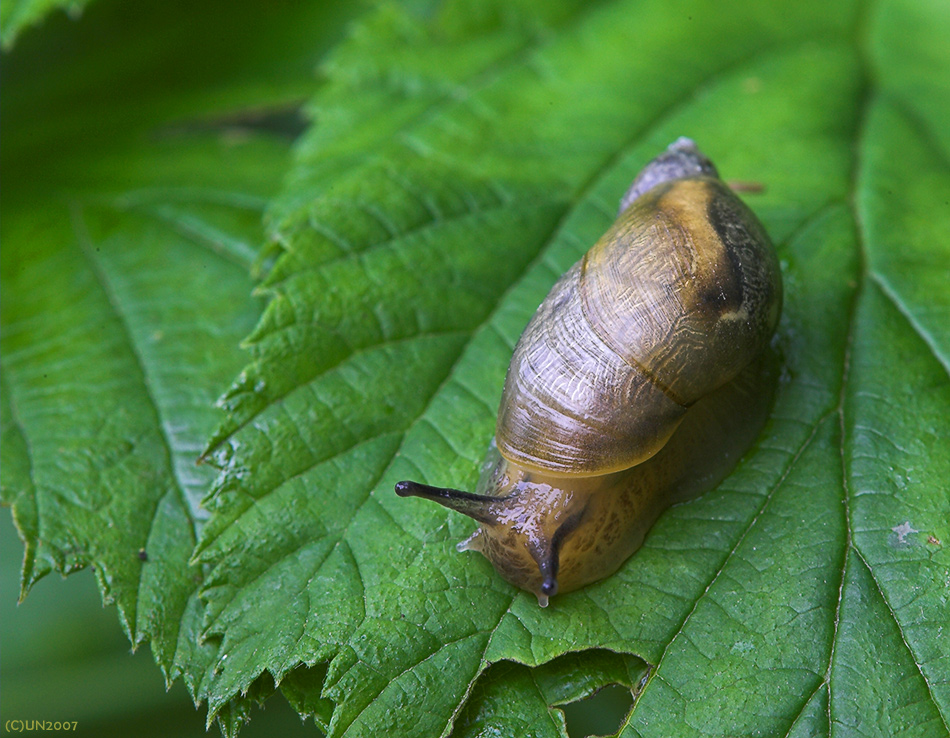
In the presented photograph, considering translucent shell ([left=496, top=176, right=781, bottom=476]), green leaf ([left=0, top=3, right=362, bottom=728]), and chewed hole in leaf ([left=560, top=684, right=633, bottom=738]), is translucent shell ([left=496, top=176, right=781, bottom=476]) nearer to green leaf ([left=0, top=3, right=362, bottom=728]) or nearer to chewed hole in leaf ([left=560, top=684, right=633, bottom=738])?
chewed hole in leaf ([left=560, top=684, right=633, bottom=738])

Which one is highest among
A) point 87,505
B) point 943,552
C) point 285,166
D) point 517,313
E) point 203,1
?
point 203,1

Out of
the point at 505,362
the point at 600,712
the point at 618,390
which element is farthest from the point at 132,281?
the point at 600,712

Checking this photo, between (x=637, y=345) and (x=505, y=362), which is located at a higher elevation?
(x=637, y=345)

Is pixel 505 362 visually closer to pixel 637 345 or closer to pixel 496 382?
pixel 496 382

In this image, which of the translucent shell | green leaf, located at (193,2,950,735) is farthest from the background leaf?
the translucent shell

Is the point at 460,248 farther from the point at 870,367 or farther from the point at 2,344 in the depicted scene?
the point at 2,344

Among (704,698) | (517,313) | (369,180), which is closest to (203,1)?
(369,180)
